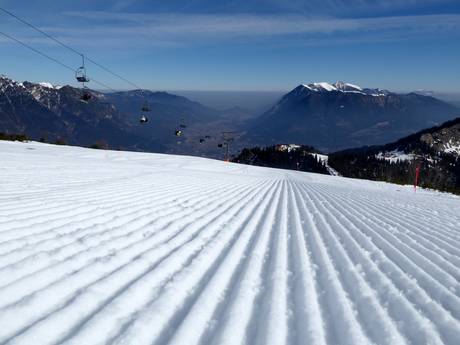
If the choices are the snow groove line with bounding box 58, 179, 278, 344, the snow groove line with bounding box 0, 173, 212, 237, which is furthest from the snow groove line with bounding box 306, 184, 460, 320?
the snow groove line with bounding box 0, 173, 212, 237

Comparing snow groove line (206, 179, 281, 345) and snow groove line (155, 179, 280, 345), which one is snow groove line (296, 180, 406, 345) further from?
snow groove line (155, 179, 280, 345)

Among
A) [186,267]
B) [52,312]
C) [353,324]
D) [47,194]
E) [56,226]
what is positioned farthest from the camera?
[47,194]

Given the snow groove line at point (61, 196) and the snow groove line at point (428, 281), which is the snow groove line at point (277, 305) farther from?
the snow groove line at point (61, 196)

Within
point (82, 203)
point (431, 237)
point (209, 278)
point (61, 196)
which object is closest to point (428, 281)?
point (209, 278)

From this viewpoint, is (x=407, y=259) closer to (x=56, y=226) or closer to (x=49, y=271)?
(x=49, y=271)

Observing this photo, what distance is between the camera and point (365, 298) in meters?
Answer: 4.14

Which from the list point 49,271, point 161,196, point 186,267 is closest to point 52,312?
point 49,271

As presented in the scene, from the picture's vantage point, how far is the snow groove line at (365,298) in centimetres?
330

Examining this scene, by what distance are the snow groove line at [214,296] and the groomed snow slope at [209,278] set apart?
→ 16mm

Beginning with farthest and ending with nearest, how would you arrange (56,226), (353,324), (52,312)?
(56,226)
(353,324)
(52,312)

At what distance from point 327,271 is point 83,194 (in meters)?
6.39

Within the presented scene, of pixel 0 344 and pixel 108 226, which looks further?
pixel 108 226

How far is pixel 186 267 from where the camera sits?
482 centimetres

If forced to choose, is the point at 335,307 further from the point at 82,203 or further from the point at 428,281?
the point at 82,203
